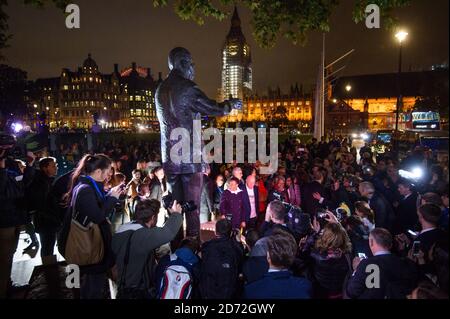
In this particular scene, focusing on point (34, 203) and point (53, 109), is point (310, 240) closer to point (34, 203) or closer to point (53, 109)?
point (34, 203)

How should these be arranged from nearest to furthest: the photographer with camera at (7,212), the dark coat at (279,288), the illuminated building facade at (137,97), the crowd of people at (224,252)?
1. the dark coat at (279,288)
2. the crowd of people at (224,252)
3. the photographer with camera at (7,212)
4. the illuminated building facade at (137,97)

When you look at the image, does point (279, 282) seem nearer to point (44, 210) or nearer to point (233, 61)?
point (44, 210)

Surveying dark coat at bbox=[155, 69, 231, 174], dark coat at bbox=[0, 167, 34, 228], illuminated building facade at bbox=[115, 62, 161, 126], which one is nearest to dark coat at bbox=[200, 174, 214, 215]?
dark coat at bbox=[155, 69, 231, 174]

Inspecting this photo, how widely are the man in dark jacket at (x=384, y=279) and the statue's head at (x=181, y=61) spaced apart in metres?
3.47

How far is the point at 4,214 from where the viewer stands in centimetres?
454

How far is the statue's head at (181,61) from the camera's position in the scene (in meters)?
4.84

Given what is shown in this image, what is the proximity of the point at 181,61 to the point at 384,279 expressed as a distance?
3.81m

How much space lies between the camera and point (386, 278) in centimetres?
316

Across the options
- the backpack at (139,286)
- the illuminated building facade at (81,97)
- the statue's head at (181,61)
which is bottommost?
the backpack at (139,286)

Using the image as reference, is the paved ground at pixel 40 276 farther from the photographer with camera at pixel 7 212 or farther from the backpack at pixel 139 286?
the backpack at pixel 139 286

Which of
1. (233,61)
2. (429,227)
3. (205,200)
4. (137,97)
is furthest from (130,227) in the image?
(233,61)

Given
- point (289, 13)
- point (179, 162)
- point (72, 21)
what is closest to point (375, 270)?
point (179, 162)

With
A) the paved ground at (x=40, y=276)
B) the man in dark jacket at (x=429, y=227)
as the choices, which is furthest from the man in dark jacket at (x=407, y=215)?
the paved ground at (x=40, y=276)
